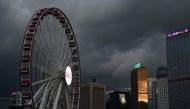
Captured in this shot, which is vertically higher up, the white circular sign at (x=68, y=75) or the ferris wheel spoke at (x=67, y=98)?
the white circular sign at (x=68, y=75)

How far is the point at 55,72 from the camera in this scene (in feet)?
267

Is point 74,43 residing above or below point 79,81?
Answer: above

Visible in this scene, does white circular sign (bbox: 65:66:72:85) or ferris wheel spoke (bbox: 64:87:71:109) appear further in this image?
white circular sign (bbox: 65:66:72:85)

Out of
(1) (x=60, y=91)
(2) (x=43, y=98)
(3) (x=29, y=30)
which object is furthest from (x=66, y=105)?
(3) (x=29, y=30)

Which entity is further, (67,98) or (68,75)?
(68,75)

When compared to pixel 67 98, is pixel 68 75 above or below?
above

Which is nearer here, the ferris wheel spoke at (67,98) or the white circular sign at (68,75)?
the ferris wheel spoke at (67,98)

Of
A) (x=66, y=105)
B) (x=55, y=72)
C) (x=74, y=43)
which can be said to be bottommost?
(x=66, y=105)

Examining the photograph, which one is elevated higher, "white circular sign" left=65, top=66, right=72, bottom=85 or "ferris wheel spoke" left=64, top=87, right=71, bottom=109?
"white circular sign" left=65, top=66, right=72, bottom=85

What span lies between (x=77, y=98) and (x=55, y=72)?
12.8 metres

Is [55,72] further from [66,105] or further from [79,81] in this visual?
[79,81]

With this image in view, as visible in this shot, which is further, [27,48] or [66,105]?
[66,105]

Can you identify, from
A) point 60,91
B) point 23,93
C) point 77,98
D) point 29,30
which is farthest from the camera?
point 77,98

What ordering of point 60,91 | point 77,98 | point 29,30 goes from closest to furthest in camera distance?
point 29,30, point 60,91, point 77,98
